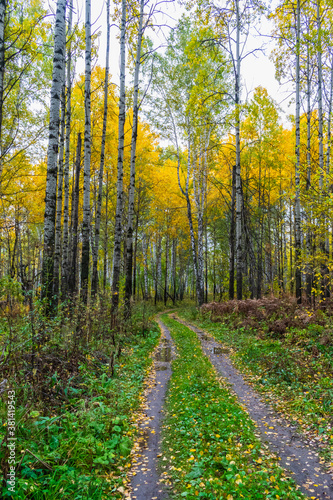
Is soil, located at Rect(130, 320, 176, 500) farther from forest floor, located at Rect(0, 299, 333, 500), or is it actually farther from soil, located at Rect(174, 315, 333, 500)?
soil, located at Rect(174, 315, 333, 500)

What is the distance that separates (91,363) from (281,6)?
48.0 feet

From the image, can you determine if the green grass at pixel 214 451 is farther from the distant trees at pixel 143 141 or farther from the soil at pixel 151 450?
the distant trees at pixel 143 141

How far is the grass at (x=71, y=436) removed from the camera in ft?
8.84

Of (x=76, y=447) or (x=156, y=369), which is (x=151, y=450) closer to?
(x=76, y=447)

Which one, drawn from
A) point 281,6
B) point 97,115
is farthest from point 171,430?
point 97,115

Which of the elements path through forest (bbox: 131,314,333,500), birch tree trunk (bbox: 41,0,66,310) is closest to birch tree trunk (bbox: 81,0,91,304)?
birch tree trunk (bbox: 41,0,66,310)

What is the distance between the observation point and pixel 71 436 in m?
3.35

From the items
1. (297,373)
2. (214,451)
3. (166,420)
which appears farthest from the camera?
(297,373)

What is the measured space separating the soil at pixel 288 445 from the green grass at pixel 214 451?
167 mm

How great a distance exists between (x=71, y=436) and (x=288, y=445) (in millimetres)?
2941

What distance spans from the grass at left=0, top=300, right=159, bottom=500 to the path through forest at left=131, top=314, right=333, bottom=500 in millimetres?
237

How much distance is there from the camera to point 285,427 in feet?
14.5

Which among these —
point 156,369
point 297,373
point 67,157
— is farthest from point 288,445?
point 67,157

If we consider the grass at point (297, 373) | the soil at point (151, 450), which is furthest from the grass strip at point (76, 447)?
the grass at point (297, 373)
